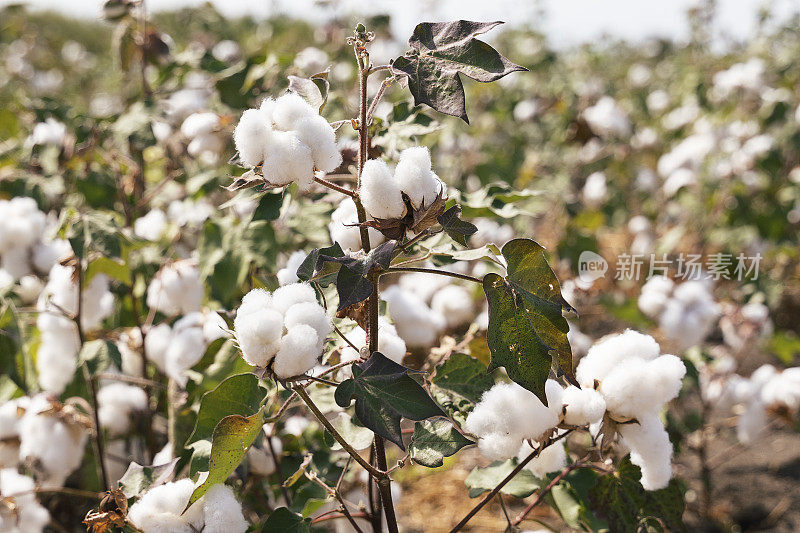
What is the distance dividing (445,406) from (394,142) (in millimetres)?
405

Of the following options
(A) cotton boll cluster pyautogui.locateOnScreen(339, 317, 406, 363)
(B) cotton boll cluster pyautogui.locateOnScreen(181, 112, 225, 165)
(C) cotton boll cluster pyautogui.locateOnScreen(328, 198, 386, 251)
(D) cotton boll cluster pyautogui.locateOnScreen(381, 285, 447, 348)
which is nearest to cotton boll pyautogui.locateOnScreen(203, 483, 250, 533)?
(A) cotton boll cluster pyautogui.locateOnScreen(339, 317, 406, 363)

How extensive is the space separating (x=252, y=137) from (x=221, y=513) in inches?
16.9

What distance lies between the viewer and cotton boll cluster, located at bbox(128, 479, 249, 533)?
82 cm

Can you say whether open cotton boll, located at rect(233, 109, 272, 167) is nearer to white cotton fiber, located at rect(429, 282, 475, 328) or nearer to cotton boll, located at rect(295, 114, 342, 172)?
cotton boll, located at rect(295, 114, 342, 172)

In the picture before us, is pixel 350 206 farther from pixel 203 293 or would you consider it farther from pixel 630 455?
pixel 203 293

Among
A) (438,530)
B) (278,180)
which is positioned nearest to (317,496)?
(278,180)

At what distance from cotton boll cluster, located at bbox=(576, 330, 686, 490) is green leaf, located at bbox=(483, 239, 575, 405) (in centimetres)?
10

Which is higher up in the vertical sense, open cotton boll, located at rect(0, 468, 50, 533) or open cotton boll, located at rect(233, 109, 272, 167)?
open cotton boll, located at rect(233, 109, 272, 167)

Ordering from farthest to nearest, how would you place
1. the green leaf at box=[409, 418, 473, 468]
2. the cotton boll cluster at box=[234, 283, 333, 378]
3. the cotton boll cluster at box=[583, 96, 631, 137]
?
the cotton boll cluster at box=[583, 96, 631, 137] < the green leaf at box=[409, 418, 473, 468] < the cotton boll cluster at box=[234, 283, 333, 378]

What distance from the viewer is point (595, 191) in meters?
3.23

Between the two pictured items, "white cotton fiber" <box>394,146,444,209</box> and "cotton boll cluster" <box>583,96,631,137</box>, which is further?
"cotton boll cluster" <box>583,96,631,137</box>

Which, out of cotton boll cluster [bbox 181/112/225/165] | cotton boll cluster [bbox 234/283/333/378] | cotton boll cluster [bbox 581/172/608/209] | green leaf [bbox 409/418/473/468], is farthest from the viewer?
cotton boll cluster [bbox 581/172/608/209]

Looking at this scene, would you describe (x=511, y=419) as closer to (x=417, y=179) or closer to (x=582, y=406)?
(x=582, y=406)

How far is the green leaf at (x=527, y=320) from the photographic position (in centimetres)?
73
